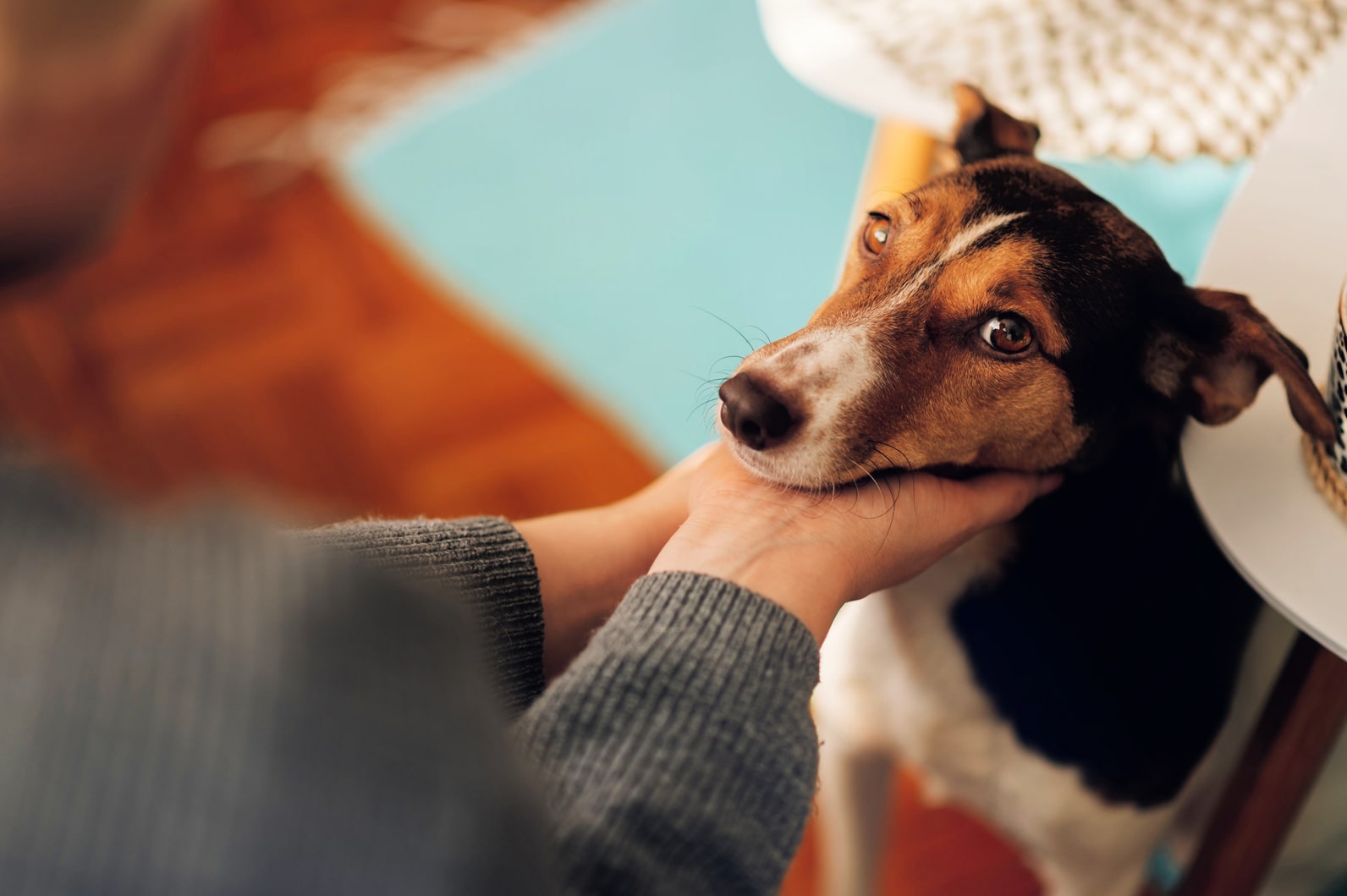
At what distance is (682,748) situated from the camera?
0.65 m

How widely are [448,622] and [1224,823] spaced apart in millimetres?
1039

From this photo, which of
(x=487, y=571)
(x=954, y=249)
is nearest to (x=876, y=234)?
(x=954, y=249)

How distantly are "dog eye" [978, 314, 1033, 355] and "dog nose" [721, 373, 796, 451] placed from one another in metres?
0.23

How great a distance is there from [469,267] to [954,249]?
1663mm

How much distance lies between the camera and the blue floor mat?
87.7 inches

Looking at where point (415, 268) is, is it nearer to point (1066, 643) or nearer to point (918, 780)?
point (918, 780)

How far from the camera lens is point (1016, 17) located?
1309mm

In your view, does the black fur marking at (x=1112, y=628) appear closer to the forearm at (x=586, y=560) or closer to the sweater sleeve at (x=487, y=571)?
the forearm at (x=586, y=560)

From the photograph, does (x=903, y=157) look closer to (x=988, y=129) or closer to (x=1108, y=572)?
(x=988, y=129)

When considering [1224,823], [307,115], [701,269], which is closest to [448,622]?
[1224,823]

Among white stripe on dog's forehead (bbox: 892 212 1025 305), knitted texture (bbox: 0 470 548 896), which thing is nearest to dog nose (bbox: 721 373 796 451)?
white stripe on dog's forehead (bbox: 892 212 1025 305)

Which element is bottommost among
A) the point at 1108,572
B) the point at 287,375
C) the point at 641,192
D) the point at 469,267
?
the point at 287,375

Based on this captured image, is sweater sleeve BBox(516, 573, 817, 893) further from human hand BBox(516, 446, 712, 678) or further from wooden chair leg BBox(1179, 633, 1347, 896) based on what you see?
wooden chair leg BBox(1179, 633, 1347, 896)

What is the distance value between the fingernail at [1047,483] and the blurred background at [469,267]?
0.91 metres
